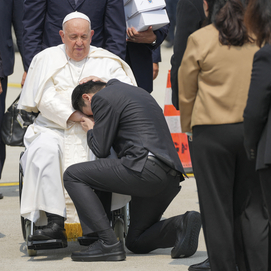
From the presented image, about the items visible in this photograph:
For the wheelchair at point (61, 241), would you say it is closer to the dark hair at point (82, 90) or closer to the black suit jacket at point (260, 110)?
the dark hair at point (82, 90)

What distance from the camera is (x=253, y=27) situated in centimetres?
244

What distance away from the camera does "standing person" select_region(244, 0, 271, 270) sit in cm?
239

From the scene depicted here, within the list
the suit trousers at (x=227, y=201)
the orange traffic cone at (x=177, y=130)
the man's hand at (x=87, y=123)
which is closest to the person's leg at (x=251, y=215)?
the suit trousers at (x=227, y=201)

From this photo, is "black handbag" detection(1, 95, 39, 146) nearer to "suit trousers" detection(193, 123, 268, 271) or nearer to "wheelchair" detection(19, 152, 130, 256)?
"wheelchair" detection(19, 152, 130, 256)

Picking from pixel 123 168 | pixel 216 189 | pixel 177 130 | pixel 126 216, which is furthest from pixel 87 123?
pixel 177 130

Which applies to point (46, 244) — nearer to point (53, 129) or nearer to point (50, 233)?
point (50, 233)

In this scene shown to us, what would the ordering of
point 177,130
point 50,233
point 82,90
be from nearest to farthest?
point 50,233, point 82,90, point 177,130

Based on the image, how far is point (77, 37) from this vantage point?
14.4 ft

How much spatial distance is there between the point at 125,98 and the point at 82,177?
59 centimetres

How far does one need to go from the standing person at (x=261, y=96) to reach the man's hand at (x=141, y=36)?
285 cm

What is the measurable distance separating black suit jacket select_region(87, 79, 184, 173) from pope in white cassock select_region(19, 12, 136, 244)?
389 mm

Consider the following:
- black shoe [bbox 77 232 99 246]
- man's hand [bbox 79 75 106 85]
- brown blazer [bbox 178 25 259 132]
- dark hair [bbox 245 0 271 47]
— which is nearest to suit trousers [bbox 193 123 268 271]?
brown blazer [bbox 178 25 259 132]

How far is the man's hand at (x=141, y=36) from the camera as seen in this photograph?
5.26m

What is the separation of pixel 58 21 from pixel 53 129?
1288 millimetres
